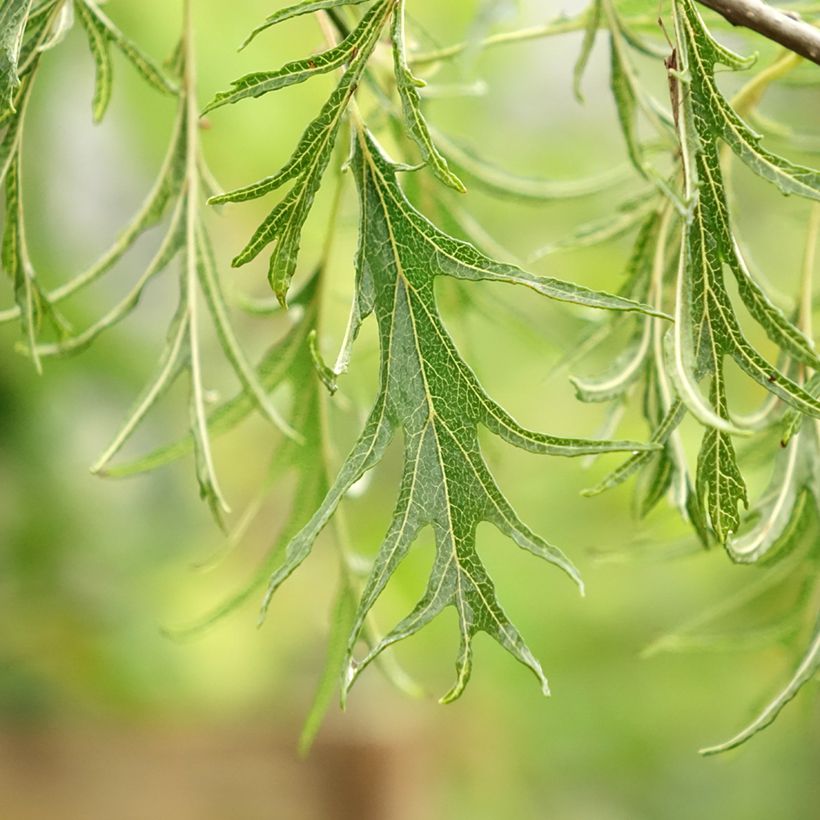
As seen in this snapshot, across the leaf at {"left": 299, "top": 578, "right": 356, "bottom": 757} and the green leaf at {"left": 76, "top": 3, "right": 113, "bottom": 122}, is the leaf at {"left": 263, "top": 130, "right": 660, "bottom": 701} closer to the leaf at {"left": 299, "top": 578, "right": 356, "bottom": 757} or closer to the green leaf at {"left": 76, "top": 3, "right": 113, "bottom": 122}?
the green leaf at {"left": 76, "top": 3, "right": 113, "bottom": 122}

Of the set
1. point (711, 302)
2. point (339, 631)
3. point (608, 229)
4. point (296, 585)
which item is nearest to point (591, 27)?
point (608, 229)

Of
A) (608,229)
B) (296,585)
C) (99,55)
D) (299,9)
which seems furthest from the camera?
(296,585)

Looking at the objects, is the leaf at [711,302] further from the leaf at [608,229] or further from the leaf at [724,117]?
the leaf at [608,229]

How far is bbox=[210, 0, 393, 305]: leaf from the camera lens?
34cm

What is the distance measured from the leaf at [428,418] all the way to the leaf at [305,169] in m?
0.03

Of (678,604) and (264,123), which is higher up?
(264,123)

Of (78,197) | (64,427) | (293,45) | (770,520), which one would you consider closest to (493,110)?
(293,45)

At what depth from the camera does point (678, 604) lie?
1.78 meters

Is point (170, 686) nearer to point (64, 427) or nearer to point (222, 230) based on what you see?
point (64, 427)

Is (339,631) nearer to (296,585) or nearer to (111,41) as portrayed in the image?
(111,41)

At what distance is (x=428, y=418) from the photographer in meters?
0.39

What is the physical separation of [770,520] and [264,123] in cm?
109

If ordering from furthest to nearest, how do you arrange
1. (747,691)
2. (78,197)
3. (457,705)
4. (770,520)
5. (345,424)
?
(457,705) < (747,691) < (78,197) < (345,424) < (770,520)

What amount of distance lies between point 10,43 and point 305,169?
0.11 metres
